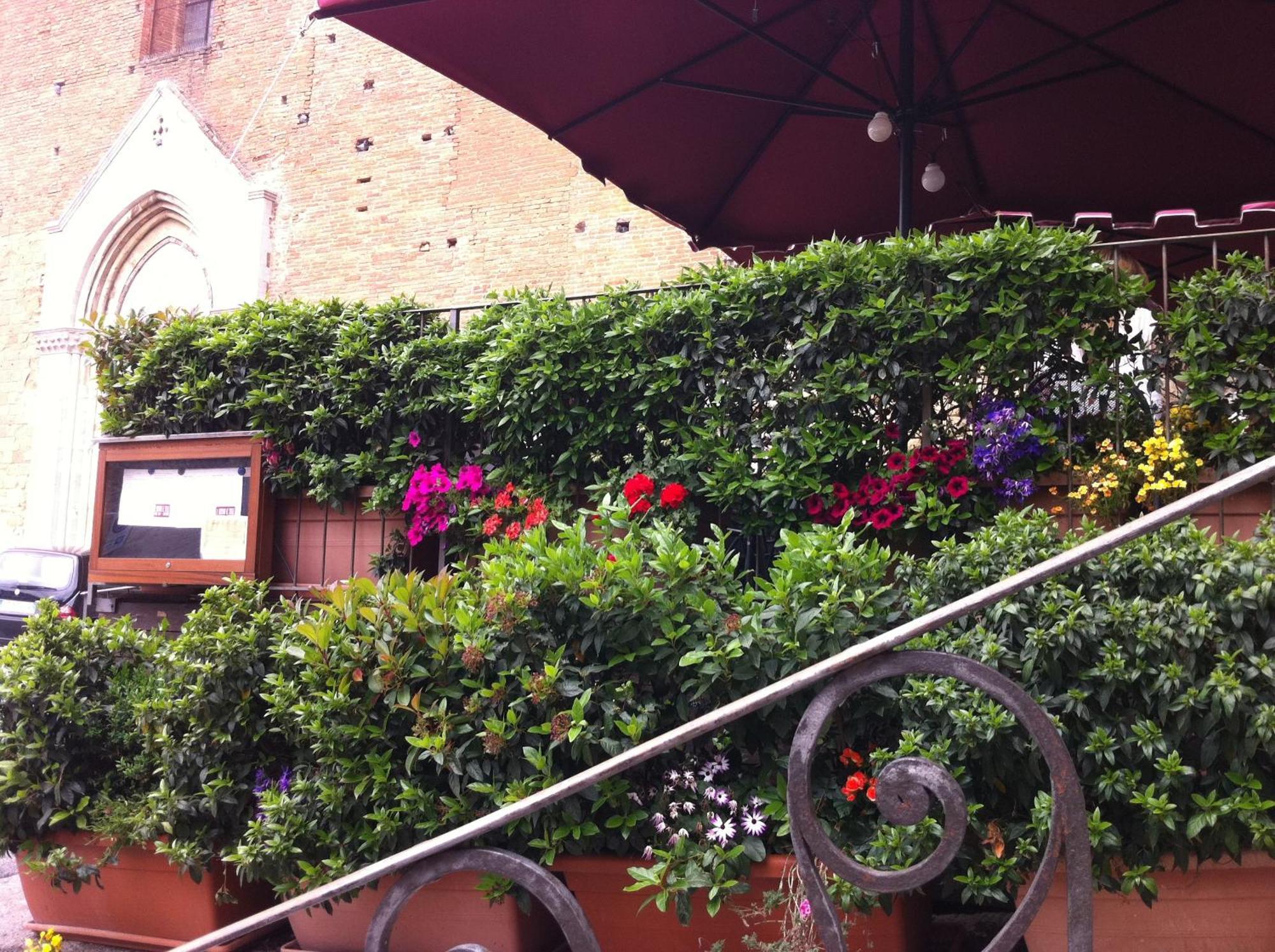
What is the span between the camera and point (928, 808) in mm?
1500

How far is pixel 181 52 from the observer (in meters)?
14.0

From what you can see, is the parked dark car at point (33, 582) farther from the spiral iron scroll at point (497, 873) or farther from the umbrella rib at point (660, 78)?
the spiral iron scroll at point (497, 873)

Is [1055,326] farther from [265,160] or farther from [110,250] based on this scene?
[110,250]

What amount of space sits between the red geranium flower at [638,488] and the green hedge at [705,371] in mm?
164

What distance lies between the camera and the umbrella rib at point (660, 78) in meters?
4.69

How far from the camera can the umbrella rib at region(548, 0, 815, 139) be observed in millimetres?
4691

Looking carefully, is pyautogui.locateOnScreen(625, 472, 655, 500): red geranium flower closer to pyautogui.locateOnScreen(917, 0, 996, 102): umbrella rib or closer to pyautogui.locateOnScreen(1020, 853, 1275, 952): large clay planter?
pyautogui.locateOnScreen(1020, 853, 1275, 952): large clay planter

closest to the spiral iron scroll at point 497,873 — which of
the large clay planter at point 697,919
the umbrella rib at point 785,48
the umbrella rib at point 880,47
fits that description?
the large clay planter at point 697,919

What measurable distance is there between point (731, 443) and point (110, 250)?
13422 millimetres

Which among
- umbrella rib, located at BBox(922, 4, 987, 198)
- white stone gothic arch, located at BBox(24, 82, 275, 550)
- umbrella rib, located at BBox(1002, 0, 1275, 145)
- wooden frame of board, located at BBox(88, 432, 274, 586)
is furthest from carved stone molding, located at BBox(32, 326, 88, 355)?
umbrella rib, located at BBox(1002, 0, 1275, 145)

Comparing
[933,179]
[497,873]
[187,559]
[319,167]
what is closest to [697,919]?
[497,873]

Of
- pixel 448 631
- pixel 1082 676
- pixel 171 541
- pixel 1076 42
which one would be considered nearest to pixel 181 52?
pixel 171 541

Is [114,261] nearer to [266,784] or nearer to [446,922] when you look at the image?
[266,784]

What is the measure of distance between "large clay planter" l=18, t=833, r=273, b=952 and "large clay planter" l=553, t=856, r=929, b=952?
114 centimetres
